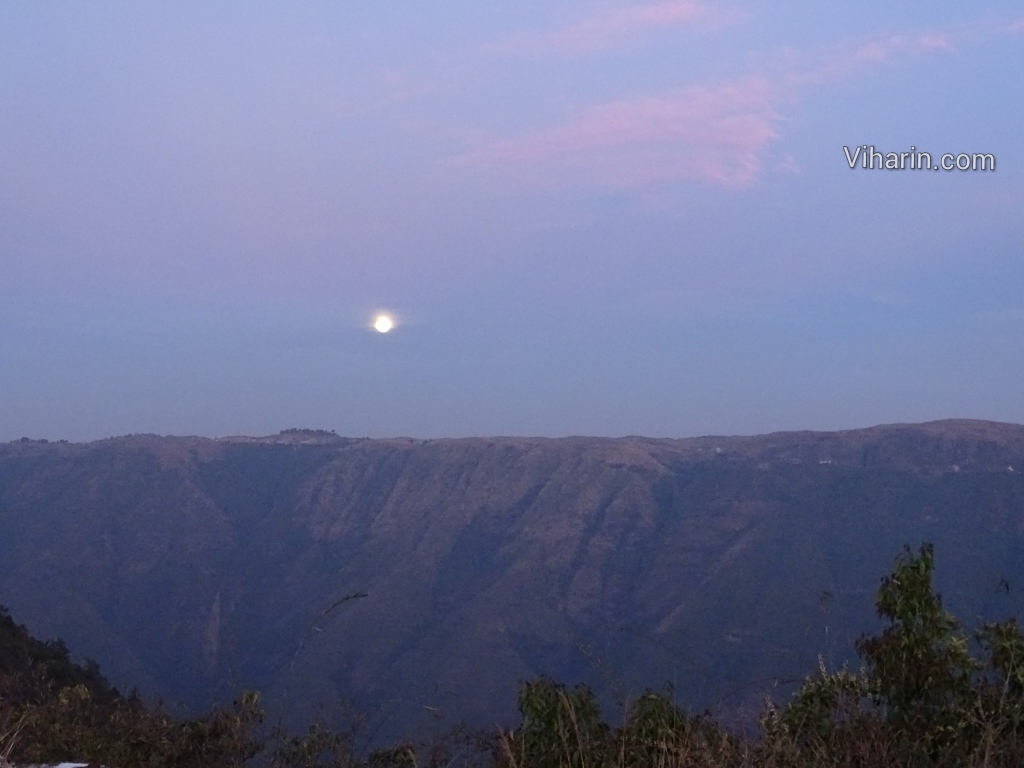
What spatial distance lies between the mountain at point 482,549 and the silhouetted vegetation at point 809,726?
14253mm

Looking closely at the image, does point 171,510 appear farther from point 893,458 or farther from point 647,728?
point 647,728

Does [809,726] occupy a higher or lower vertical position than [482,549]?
higher

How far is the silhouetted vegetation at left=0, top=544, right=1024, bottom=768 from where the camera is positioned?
450cm

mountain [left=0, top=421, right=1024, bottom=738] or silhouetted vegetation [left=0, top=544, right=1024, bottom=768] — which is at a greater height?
silhouetted vegetation [left=0, top=544, right=1024, bottom=768]

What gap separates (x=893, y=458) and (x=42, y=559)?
108 feet

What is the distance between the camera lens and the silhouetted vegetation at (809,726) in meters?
4.50

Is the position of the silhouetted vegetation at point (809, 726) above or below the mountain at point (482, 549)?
above

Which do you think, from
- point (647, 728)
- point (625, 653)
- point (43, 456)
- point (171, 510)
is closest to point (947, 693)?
point (647, 728)

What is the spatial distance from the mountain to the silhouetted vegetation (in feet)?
46.8

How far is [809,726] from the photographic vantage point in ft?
16.5

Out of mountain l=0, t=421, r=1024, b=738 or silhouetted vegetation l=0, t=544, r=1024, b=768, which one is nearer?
silhouetted vegetation l=0, t=544, r=1024, b=768

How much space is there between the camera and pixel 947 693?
5.19 m

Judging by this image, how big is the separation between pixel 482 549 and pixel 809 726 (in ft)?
114

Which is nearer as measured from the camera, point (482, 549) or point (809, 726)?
point (809, 726)
